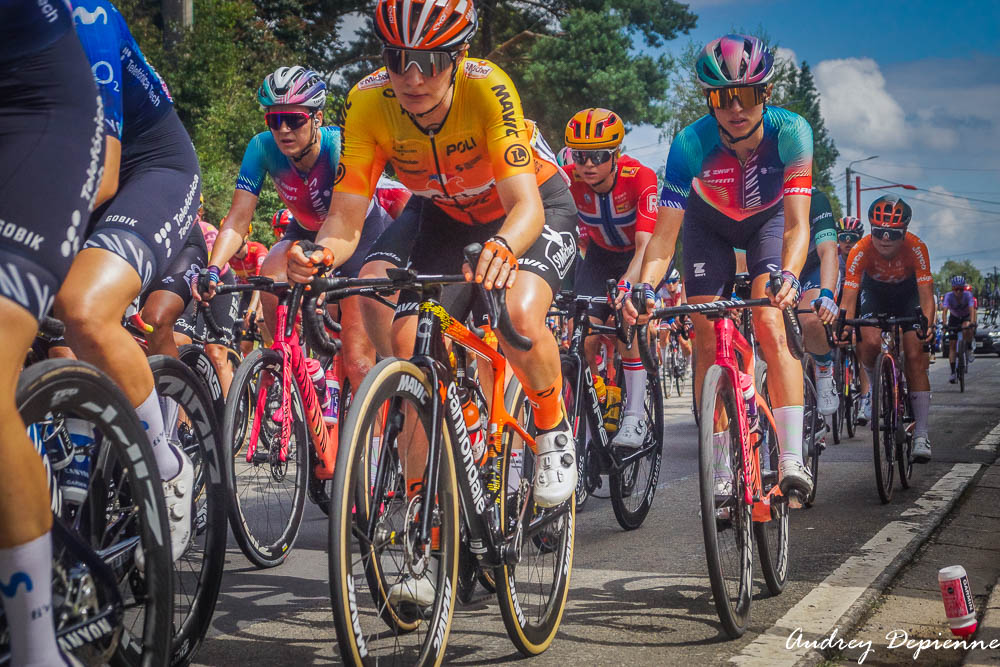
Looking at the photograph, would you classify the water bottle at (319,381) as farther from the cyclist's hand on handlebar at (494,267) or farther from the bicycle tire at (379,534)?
the cyclist's hand on handlebar at (494,267)

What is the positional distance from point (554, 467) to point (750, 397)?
42.4 inches

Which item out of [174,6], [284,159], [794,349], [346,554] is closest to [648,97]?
[174,6]

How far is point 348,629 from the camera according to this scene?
2.60 metres

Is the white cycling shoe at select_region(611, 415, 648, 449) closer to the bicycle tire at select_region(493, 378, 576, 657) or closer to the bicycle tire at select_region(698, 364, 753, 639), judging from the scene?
the bicycle tire at select_region(698, 364, 753, 639)

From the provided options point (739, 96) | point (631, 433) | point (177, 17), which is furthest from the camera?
point (177, 17)

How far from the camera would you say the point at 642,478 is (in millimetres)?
6273

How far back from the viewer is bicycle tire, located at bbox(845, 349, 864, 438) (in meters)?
10.7

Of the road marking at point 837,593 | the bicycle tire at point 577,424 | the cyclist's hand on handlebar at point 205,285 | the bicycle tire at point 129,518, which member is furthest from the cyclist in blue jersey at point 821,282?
the bicycle tire at point 129,518

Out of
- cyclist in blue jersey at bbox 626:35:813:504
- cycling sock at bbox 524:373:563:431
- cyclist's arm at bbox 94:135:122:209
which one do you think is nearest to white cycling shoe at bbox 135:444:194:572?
cyclist's arm at bbox 94:135:122:209

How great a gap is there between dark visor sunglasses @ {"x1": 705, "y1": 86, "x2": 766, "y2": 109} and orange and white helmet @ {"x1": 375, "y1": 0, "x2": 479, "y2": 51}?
5.94 ft

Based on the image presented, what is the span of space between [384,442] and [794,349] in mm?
1995

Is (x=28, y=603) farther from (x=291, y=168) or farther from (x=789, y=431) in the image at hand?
(x=291, y=168)

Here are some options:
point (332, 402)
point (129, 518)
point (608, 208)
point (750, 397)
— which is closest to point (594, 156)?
point (608, 208)

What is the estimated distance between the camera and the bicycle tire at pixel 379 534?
263 centimetres
